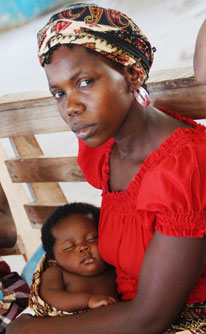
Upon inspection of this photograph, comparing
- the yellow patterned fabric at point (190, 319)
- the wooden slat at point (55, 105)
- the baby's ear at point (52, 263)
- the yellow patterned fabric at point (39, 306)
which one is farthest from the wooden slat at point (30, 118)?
the yellow patterned fabric at point (190, 319)

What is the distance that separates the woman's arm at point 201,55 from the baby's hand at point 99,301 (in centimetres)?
83

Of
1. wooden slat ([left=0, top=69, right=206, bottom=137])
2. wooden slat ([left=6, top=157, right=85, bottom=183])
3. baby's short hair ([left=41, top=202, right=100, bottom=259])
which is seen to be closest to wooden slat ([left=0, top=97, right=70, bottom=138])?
wooden slat ([left=0, top=69, right=206, bottom=137])

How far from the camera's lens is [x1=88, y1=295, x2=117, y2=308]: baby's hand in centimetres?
157

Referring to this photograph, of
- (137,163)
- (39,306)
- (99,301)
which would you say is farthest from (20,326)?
(137,163)

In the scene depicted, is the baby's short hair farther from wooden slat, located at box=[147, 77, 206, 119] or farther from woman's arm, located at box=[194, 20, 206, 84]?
woman's arm, located at box=[194, 20, 206, 84]

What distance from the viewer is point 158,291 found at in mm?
1312

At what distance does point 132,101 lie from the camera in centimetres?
146

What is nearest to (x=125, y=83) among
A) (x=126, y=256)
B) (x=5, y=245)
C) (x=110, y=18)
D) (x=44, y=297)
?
(x=110, y=18)

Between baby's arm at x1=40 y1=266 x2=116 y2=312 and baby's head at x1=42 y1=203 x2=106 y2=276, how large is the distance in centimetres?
10

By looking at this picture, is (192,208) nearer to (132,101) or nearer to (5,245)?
(132,101)

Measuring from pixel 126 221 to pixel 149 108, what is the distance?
40 centimetres

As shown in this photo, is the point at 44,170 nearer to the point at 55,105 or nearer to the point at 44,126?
the point at 44,126

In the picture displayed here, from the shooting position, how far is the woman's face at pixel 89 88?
134cm

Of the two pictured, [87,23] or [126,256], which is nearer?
[87,23]
